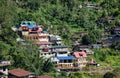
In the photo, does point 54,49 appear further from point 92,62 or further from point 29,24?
point 29,24

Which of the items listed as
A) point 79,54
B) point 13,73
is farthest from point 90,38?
point 13,73

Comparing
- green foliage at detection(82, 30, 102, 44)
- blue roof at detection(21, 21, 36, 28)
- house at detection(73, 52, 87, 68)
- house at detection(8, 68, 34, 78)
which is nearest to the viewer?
house at detection(8, 68, 34, 78)

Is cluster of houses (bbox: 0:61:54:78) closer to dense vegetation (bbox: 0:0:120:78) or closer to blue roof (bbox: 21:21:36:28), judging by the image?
dense vegetation (bbox: 0:0:120:78)

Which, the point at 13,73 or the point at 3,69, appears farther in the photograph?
the point at 3,69

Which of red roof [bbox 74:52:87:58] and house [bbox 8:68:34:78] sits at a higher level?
house [bbox 8:68:34:78]

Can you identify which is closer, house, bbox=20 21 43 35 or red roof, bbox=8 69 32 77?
red roof, bbox=8 69 32 77

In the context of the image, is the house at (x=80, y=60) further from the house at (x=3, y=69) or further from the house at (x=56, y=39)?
the house at (x=3, y=69)

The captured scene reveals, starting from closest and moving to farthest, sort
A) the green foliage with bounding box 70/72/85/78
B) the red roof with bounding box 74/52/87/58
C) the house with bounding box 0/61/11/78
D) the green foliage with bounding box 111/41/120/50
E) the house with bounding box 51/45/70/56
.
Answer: the house with bounding box 0/61/11/78, the green foliage with bounding box 70/72/85/78, the red roof with bounding box 74/52/87/58, the house with bounding box 51/45/70/56, the green foliage with bounding box 111/41/120/50

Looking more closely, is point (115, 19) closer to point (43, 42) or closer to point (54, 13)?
point (54, 13)

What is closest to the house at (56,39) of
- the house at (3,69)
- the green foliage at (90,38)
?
the green foliage at (90,38)

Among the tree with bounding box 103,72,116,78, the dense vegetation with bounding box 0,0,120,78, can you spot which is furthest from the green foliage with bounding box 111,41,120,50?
the tree with bounding box 103,72,116,78
